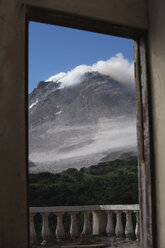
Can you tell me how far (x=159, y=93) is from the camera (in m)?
2.13

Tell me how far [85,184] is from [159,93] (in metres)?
10.8

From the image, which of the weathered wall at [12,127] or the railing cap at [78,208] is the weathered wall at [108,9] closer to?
the weathered wall at [12,127]

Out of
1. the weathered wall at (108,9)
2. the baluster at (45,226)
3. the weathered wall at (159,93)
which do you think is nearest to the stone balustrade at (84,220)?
the baluster at (45,226)

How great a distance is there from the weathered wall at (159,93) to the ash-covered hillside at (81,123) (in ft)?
33.7

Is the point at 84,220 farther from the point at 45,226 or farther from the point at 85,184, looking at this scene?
the point at 85,184

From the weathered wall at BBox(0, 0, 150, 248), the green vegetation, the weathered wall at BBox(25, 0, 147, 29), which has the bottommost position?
the green vegetation

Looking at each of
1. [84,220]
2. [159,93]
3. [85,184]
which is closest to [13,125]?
[159,93]

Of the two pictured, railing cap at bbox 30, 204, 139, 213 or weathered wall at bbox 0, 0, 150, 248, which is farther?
railing cap at bbox 30, 204, 139, 213

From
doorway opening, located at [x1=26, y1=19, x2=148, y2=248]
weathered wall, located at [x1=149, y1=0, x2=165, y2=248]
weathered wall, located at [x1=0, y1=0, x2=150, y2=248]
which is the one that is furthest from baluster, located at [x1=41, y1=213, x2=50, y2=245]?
doorway opening, located at [x1=26, y1=19, x2=148, y2=248]

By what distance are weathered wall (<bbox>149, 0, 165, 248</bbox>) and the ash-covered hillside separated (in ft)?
33.7

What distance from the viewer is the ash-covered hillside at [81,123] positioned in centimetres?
1277

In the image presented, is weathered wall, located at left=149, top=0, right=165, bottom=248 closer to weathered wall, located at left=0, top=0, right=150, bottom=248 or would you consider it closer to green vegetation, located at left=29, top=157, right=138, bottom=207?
weathered wall, located at left=0, top=0, right=150, bottom=248

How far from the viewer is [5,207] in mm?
1636

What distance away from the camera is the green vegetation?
39.1 feet
